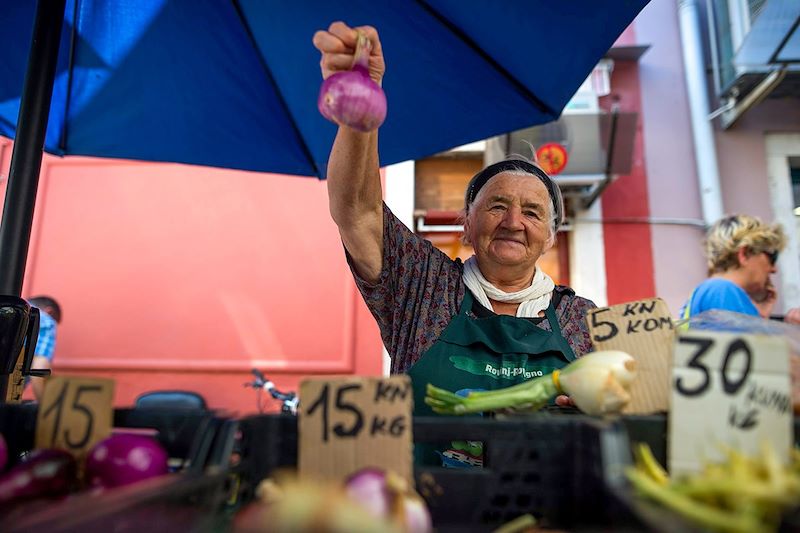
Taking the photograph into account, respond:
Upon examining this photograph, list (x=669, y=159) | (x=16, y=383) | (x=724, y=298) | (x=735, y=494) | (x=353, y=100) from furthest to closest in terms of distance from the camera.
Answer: (x=669, y=159), (x=724, y=298), (x=16, y=383), (x=353, y=100), (x=735, y=494)

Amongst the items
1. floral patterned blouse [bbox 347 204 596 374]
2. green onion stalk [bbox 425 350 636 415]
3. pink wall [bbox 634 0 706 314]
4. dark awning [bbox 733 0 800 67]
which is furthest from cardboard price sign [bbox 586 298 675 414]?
pink wall [bbox 634 0 706 314]

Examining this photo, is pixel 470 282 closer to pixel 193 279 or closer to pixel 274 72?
pixel 274 72

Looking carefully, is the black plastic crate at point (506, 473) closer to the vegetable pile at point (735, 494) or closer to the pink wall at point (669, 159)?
the vegetable pile at point (735, 494)

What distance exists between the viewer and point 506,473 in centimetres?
83

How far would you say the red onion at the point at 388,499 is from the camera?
2.02 ft

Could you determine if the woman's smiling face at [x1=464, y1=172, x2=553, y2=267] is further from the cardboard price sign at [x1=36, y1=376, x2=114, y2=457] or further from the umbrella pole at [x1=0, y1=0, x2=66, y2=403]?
the umbrella pole at [x1=0, y1=0, x2=66, y2=403]

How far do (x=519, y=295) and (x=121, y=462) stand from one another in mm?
1307

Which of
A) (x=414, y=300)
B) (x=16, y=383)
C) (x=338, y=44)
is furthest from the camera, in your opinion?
(x=414, y=300)

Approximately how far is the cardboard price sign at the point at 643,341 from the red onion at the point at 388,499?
50cm

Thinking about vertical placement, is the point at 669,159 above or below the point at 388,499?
above

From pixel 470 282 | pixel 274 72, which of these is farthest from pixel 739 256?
pixel 274 72

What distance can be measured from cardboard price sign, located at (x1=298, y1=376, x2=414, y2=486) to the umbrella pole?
42.2 inches

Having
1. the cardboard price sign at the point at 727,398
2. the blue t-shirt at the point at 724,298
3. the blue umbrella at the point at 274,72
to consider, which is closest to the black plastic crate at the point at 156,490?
the cardboard price sign at the point at 727,398

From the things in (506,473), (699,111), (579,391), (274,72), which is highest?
(699,111)
